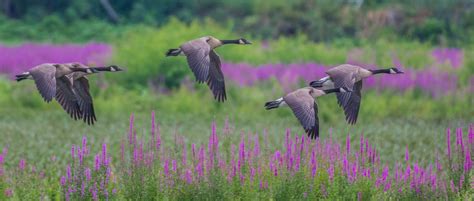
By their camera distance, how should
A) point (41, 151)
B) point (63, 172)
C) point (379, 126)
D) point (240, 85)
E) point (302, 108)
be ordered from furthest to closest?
point (240, 85) < point (379, 126) < point (41, 151) < point (63, 172) < point (302, 108)

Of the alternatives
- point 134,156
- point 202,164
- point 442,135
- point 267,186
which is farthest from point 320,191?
point 442,135

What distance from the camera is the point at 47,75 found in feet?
15.9

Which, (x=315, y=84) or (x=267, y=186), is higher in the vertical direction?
(x=315, y=84)

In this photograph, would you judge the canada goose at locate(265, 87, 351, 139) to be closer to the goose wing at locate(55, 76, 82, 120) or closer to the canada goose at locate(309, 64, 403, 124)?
the canada goose at locate(309, 64, 403, 124)

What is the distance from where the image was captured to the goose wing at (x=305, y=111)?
15.6 feet

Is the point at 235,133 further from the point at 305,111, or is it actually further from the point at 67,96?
the point at 305,111

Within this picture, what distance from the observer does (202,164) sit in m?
6.51

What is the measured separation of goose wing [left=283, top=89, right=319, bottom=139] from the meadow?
3.80 ft

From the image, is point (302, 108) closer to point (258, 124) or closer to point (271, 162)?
point (271, 162)

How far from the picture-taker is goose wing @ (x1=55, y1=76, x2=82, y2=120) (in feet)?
17.5

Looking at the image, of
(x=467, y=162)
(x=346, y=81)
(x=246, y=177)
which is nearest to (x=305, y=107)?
(x=346, y=81)

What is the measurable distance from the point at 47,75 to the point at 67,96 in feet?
1.71

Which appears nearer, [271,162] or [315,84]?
[315,84]

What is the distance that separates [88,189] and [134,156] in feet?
1.35
